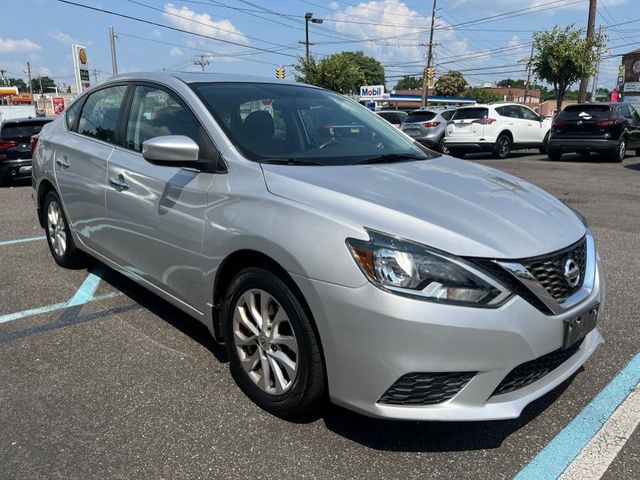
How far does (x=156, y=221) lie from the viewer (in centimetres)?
321

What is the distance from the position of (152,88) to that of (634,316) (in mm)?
3717

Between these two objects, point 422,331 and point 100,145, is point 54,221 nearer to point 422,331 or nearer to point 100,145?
point 100,145

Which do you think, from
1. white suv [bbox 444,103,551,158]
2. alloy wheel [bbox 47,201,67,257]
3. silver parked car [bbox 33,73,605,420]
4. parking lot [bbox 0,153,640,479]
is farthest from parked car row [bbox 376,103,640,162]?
alloy wheel [bbox 47,201,67,257]

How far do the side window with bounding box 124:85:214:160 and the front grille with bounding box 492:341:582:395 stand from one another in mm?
1824

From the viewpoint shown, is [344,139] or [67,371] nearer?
[67,371]

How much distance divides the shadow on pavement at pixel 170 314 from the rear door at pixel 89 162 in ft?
1.61

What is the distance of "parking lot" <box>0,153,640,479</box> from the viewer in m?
2.33

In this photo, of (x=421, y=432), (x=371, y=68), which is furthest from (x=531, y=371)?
(x=371, y=68)

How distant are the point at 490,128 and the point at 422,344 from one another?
15346 millimetres

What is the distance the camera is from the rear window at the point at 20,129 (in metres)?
11.6

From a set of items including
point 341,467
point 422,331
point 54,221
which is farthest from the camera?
point 54,221

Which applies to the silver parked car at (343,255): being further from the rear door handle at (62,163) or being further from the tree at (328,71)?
the tree at (328,71)

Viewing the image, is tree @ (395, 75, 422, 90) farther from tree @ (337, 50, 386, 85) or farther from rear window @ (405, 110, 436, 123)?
rear window @ (405, 110, 436, 123)

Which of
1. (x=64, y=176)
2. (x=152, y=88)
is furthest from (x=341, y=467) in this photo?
(x=64, y=176)
